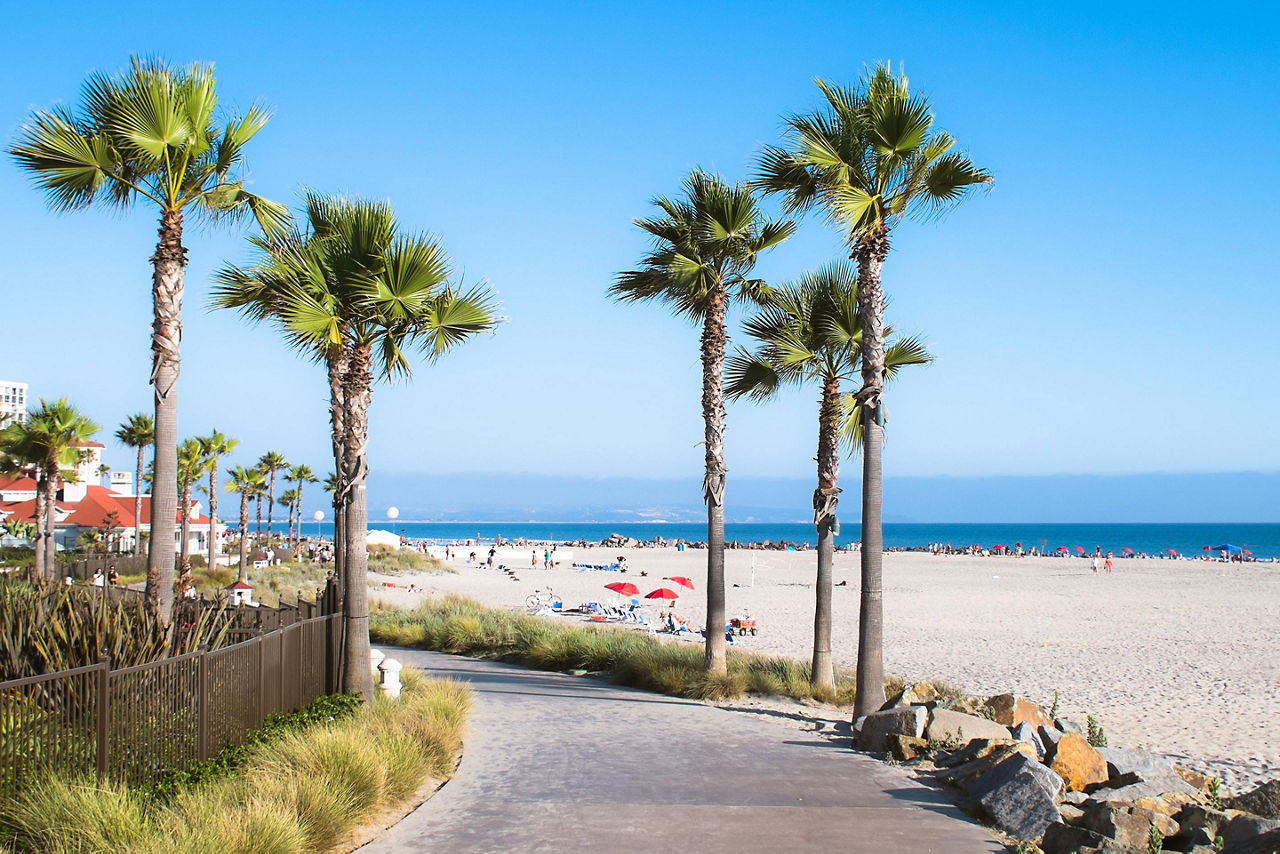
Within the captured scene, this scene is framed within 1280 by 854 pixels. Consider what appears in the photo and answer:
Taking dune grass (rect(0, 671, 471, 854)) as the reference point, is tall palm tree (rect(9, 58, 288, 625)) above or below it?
above

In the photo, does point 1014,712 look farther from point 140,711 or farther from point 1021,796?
point 140,711

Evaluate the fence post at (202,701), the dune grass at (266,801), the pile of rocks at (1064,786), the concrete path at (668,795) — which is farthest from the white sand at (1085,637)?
the fence post at (202,701)

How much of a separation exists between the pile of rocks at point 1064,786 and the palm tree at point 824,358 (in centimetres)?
382

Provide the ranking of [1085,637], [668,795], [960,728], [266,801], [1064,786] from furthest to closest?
1. [1085,637]
2. [960,728]
3. [668,795]
4. [1064,786]
5. [266,801]

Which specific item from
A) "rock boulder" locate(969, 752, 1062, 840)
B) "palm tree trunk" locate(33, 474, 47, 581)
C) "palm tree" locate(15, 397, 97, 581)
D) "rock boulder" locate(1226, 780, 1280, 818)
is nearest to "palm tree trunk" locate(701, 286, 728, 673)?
"rock boulder" locate(969, 752, 1062, 840)

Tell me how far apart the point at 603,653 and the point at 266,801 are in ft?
37.0

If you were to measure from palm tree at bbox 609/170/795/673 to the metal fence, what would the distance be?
7.32 metres

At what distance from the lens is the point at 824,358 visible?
16.0 m

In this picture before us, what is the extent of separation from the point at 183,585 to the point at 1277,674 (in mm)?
20934

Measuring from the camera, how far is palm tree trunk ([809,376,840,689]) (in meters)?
14.9

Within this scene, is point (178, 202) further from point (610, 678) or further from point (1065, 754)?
point (1065, 754)

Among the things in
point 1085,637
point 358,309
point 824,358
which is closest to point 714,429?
point 824,358

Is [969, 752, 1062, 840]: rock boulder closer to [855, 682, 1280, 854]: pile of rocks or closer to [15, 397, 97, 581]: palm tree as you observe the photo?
[855, 682, 1280, 854]: pile of rocks

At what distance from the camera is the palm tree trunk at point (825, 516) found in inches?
587
